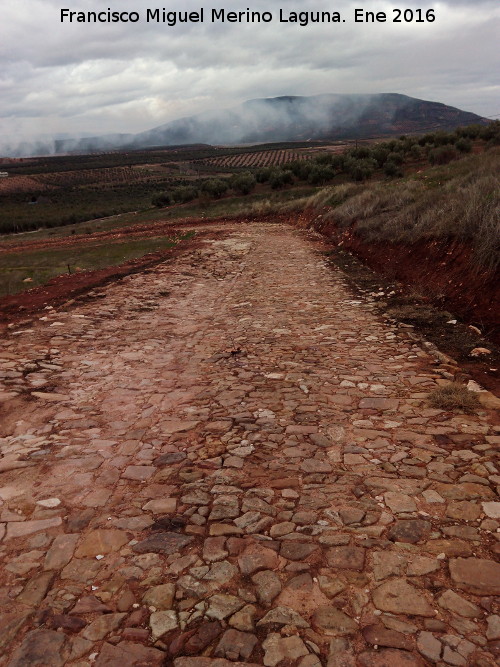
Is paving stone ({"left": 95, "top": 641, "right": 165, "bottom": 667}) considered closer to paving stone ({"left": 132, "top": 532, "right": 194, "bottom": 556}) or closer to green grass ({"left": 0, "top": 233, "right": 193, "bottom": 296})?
paving stone ({"left": 132, "top": 532, "right": 194, "bottom": 556})

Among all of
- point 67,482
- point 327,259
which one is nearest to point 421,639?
point 67,482

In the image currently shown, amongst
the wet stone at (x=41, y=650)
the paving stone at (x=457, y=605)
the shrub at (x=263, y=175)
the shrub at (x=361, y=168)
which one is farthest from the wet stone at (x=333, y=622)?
the shrub at (x=263, y=175)

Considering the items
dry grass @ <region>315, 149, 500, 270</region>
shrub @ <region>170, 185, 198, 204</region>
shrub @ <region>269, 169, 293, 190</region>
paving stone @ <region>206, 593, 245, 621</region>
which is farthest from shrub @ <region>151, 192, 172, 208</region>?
paving stone @ <region>206, 593, 245, 621</region>

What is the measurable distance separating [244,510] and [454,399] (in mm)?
2321

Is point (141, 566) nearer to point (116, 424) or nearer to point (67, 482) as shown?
point (67, 482)

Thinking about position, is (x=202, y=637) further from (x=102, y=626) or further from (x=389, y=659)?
(x=389, y=659)

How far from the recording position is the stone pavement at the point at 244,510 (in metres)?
2.07

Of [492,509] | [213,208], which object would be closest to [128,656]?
[492,509]

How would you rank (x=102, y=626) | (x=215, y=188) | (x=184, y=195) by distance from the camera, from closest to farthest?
(x=102, y=626) < (x=215, y=188) < (x=184, y=195)

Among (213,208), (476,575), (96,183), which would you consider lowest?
(476,575)

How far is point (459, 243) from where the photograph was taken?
26.8 feet

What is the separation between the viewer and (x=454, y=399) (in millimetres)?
4098

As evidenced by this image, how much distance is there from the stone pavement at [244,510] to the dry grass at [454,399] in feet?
0.39

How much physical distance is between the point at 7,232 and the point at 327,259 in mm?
56105
